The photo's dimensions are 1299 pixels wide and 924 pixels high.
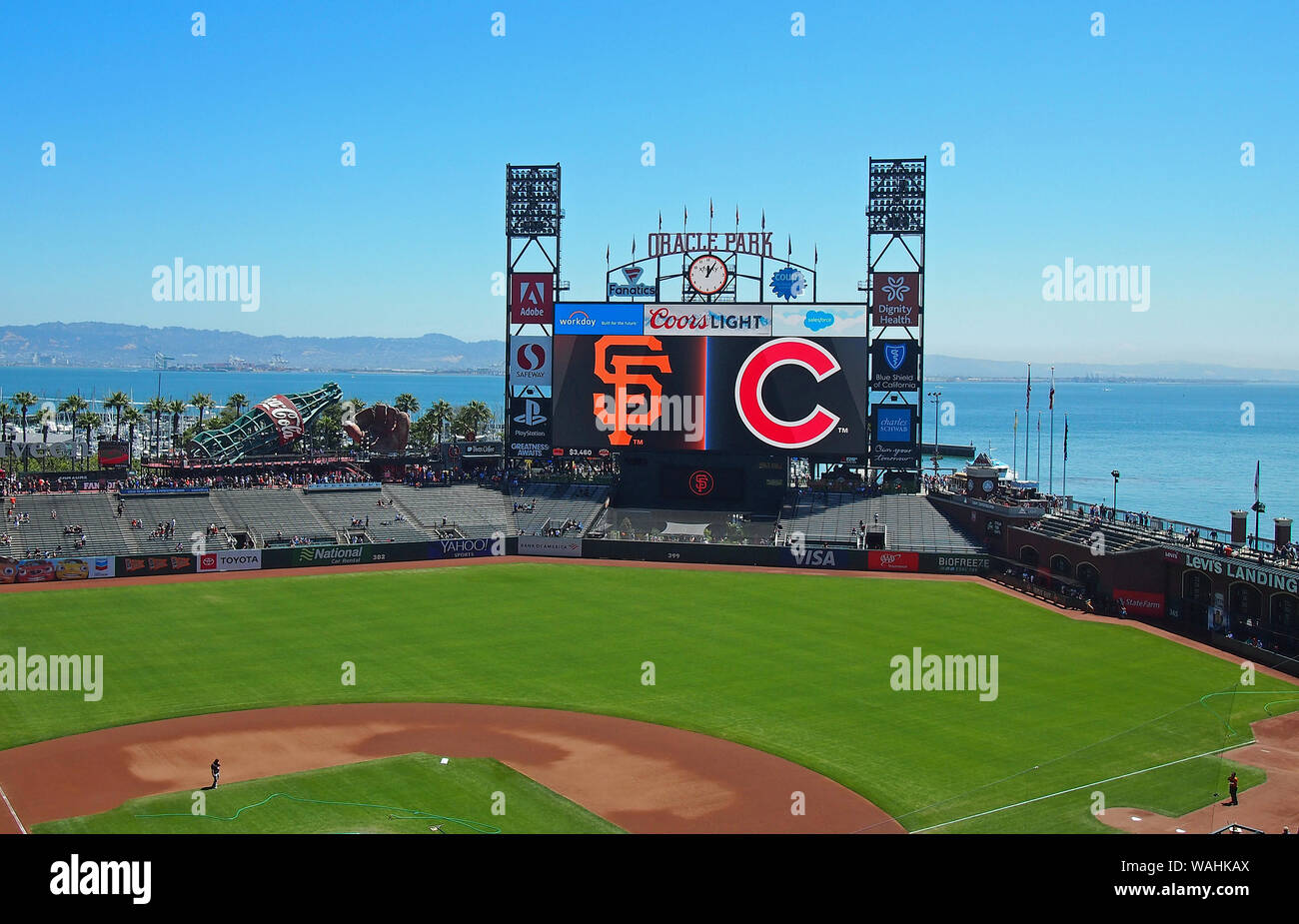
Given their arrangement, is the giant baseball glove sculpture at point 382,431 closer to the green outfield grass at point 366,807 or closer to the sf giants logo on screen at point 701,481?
the sf giants logo on screen at point 701,481

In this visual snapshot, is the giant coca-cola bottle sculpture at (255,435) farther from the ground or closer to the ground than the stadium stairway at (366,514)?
farther from the ground

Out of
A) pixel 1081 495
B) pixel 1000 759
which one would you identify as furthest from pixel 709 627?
pixel 1081 495

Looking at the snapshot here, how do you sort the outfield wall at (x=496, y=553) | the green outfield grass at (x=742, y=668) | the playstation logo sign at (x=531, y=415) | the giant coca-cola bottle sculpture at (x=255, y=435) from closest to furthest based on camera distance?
the green outfield grass at (x=742, y=668), the outfield wall at (x=496, y=553), the playstation logo sign at (x=531, y=415), the giant coca-cola bottle sculpture at (x=255, y=435)

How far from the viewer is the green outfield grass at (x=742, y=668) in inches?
1268

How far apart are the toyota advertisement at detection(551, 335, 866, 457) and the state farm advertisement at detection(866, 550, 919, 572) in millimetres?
9430

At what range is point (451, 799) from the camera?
29.7 meters

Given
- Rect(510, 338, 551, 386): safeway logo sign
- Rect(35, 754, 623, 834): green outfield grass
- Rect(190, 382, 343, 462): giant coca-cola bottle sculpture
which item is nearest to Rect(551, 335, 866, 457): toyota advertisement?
Rect(510, 338, 551, 386): safeway logo sign

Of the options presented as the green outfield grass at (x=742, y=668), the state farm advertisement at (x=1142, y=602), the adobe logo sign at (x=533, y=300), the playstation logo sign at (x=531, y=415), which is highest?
the adobe logo sign at (x=533, y=300)

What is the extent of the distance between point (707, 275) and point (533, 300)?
13.2m

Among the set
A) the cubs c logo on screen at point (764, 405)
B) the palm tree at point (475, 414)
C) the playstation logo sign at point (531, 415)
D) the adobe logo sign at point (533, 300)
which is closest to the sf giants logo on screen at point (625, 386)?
the playstation logo sign at point (531, 415)

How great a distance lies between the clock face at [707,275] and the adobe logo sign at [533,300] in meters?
10.5

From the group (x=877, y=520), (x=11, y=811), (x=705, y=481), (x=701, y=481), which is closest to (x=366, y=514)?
(x=701, y=481)
